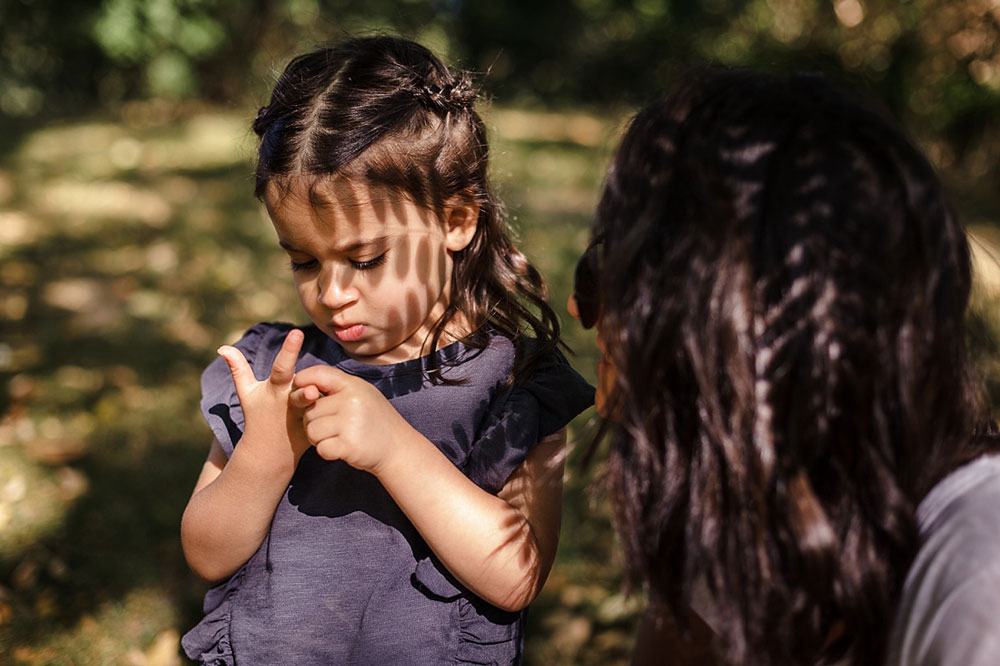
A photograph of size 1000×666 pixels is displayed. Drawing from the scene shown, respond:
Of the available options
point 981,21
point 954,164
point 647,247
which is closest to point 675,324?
point 647,247

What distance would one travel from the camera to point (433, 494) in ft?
5.57

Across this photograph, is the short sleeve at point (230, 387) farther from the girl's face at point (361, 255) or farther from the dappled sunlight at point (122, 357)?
the dappled sunlight at point (122, 357)

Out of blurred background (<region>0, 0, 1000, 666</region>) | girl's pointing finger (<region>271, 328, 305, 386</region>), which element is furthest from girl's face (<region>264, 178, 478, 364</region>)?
blurred background (<region>0, 0, 1000, 666</region>)

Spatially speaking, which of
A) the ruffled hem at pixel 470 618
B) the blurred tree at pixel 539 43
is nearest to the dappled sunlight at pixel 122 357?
the ruffled hem at pixel 470 618

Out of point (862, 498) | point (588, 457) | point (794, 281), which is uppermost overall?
point (794, 281)

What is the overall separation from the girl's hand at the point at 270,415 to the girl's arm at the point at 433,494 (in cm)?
6

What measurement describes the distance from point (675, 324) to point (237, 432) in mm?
1059

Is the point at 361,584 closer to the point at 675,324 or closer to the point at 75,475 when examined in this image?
the point at 675,324

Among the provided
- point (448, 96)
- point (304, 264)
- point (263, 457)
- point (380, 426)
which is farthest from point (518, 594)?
point (448, 96)

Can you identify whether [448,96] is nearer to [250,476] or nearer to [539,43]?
[250,476]

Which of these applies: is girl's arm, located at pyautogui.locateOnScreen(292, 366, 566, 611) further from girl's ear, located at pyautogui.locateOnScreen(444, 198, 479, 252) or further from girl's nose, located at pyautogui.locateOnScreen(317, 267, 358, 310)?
girl's ear, located at pyautogui.locateOnScreen(444, 198, 479, 252)

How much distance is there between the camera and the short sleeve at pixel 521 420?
1.84 m

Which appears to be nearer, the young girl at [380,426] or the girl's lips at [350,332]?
the young girl at [380,426]

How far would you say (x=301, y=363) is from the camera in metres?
2.03
